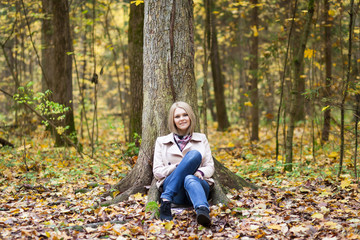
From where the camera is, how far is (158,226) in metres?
3.75

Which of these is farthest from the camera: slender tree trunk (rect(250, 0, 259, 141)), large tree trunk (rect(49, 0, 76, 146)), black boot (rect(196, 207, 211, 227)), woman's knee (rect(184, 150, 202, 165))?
slender tree trunk (rect(250, 0, 259, 141))

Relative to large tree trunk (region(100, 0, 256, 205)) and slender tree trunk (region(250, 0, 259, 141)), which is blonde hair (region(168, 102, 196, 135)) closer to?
large tree trunk (region(100, 0, 256, 205))

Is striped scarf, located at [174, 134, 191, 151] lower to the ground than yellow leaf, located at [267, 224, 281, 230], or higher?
higher

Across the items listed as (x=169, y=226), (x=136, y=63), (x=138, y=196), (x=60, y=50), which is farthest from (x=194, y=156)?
(x=60, y=50)

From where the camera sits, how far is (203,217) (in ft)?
11.7

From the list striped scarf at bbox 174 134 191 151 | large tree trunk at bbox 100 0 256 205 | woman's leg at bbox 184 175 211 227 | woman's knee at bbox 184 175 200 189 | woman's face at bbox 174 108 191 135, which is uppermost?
large tree trunk at bbox 100 0 256 205

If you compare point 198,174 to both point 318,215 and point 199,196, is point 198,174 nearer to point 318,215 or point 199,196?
point 199,196

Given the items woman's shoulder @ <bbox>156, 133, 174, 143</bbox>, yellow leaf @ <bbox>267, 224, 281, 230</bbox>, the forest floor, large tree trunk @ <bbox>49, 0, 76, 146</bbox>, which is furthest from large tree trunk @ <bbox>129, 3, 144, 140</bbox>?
yellow leaf @ <bbox>267, 224, 281, 230</bbox>

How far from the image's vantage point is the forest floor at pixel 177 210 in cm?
347

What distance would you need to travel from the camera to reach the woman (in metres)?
4.06

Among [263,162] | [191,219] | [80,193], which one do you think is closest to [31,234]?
[191,219]

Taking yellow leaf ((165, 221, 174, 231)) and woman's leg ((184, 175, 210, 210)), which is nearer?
yellow leaf ((165, 221, 174, 231))

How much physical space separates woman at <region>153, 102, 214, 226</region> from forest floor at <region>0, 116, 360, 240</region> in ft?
0.96

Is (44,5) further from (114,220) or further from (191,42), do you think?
(114,220)
